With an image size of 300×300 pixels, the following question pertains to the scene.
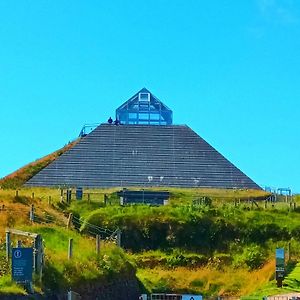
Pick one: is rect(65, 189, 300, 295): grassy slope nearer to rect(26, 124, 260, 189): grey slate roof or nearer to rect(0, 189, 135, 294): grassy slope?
rect(0, 189, 135, 294): grassy slope

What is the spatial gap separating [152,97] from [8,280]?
54465mm

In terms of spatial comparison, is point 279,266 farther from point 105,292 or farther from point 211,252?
point 211,252

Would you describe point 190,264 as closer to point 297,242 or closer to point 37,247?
point 297,242

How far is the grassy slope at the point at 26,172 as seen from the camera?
59.3 m

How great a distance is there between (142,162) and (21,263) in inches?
1668

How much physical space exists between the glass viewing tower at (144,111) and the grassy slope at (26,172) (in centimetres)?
545

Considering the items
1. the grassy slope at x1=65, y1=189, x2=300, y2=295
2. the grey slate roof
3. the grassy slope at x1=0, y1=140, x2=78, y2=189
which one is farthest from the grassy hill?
the grassy slope at x1=0, y1=140, x2=78, y2=189

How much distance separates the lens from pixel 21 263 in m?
18.9

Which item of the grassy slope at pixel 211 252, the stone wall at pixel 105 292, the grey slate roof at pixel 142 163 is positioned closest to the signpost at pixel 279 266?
the grassy slope at pixel 211 252

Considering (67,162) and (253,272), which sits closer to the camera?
(253,272)

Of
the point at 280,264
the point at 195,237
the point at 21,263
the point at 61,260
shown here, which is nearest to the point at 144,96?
the point at 195,237

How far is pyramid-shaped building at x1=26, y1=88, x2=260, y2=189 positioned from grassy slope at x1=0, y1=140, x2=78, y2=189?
1.66 metres

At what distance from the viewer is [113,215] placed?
41.1 m

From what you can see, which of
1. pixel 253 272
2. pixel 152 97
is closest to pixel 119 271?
pixel 253 272
